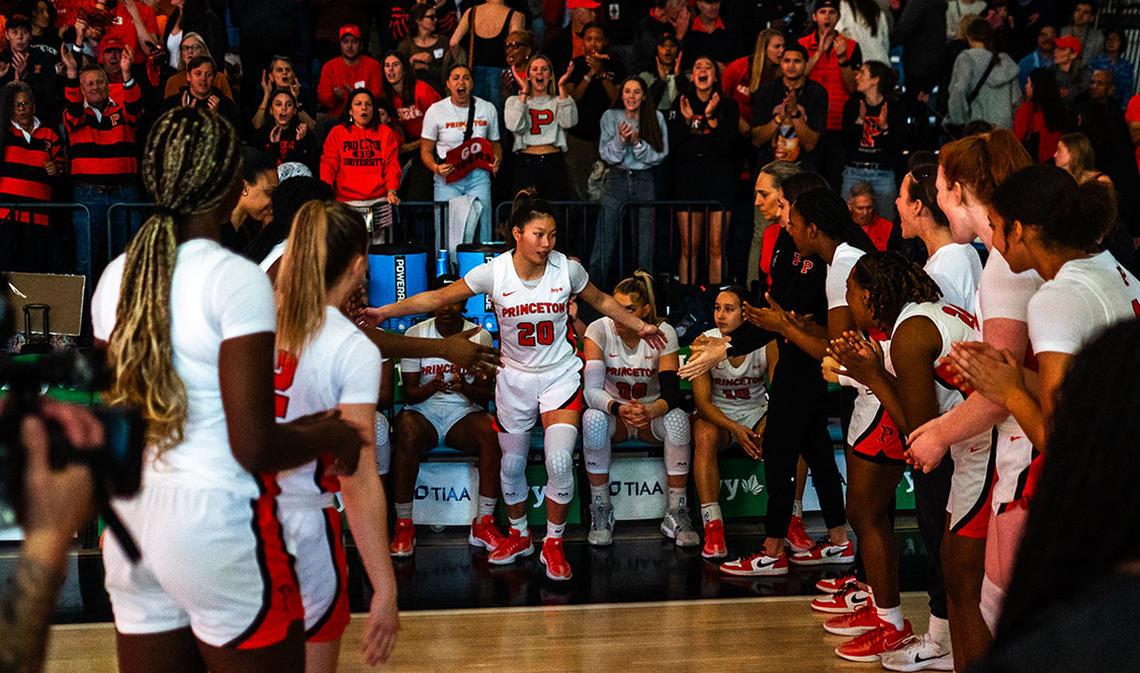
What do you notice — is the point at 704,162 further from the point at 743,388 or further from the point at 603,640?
the point at 603,640

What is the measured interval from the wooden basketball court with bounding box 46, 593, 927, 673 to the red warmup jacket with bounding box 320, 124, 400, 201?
12.4ft

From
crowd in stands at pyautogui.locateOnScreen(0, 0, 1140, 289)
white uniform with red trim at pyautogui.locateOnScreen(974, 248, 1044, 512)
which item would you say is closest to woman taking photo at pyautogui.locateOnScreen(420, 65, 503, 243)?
crowd in stands at pyautogui.locateOnScreen(0, 0, 1140, 289)

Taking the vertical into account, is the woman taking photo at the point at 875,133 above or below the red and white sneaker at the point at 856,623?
above

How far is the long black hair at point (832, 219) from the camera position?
4.84 meters

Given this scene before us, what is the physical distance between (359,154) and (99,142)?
1689mm

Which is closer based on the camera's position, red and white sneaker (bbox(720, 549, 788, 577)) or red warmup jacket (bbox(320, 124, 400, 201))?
red and white sneaker (bbox(720, 549, 788, 577))

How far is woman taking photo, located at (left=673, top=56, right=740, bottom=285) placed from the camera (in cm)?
832

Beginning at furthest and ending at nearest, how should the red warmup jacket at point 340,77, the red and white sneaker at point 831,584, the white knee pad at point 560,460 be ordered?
→ the red warmup jacket at point 340,77 < the white knee pad at point 560,460 < the red and white sneaker at point 831,584

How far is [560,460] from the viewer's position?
227 inches

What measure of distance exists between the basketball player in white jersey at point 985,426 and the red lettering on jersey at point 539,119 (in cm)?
476

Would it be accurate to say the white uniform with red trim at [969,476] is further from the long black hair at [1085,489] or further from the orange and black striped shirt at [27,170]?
the orange and black striped shirt at [27,170]

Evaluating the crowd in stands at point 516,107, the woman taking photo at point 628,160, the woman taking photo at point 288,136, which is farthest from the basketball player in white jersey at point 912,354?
the woman taking photo at point 288,136

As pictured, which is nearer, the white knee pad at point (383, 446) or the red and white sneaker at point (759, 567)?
the red and white sneaker at point (759, 567)

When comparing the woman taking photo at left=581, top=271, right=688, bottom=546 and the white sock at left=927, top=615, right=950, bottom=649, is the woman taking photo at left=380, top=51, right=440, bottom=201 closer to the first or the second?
the woman taking photo at left=581, top=271, right=688, bottom=546
